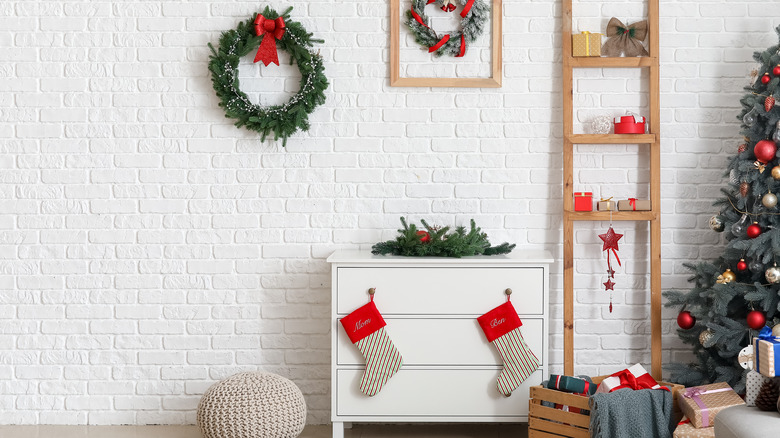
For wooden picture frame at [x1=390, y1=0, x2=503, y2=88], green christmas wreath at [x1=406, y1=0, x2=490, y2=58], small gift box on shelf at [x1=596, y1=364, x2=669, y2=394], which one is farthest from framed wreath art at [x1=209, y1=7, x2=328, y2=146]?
small gift box on shelf at [x1=596, y1=364, x2=669, y2=394]

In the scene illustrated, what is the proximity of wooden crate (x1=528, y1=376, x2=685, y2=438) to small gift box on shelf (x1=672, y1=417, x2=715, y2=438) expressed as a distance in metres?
0.16

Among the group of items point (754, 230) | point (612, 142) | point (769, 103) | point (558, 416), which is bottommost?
point (558, 416)

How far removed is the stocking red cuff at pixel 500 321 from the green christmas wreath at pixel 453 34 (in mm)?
1162

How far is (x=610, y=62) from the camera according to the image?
10.6 feet

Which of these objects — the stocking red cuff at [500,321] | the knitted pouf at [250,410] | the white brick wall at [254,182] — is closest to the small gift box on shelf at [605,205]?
the white brick wall at [254,182]

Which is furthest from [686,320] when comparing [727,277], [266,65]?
[266,65]

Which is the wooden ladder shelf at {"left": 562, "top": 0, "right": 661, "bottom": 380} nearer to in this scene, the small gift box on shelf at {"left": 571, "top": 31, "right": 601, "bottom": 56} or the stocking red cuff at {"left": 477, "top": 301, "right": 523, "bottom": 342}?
the small gift box on shelf at {"left": 571, "top": 31, "right": 601, "bottom": 56}

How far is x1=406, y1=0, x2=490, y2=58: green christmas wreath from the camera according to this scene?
3275 millimetres

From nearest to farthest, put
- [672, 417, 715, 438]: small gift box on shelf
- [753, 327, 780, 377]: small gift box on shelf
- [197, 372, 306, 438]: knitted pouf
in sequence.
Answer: [753, 327, 780, 377]: small gift box on shelf < [672, 417, 715, 438]: small gift box on shelf < [197, 372, 306, 438]: knitted pouf

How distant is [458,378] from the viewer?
3.03m

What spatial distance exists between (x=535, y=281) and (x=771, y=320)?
3.01 feet

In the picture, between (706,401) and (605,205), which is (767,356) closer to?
(706,401)

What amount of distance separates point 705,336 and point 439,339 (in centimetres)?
107

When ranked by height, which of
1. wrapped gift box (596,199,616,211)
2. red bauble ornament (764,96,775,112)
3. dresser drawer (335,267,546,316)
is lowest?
dresser drawer (335,267,546,316)
